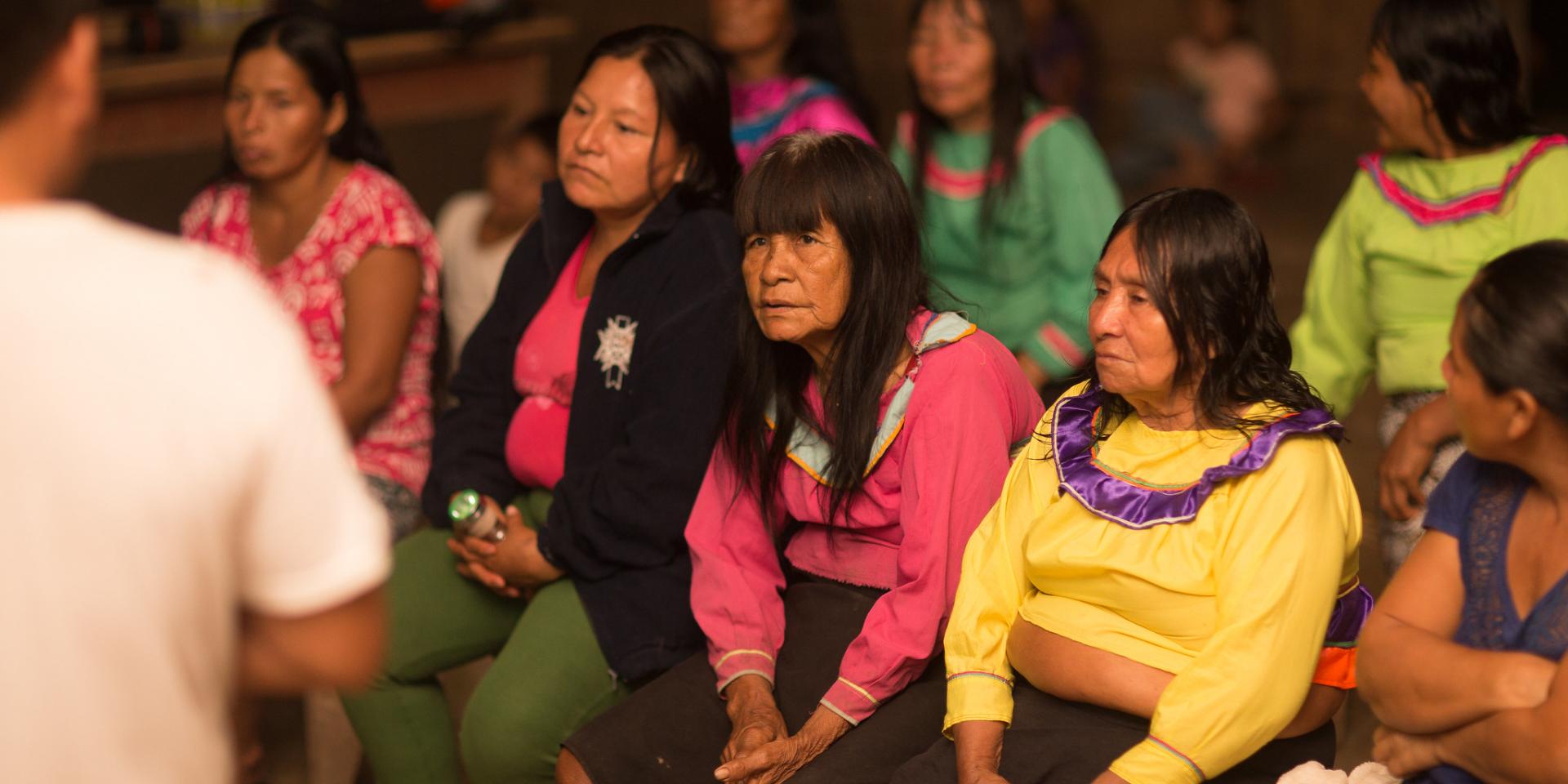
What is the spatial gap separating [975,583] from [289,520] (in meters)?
1.06

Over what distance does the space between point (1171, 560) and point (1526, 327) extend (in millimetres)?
478

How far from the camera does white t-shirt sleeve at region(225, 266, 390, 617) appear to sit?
1.02m

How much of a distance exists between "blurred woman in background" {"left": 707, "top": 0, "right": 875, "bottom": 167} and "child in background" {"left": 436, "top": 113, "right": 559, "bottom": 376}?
1.56 feet

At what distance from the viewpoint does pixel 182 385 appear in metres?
0.99

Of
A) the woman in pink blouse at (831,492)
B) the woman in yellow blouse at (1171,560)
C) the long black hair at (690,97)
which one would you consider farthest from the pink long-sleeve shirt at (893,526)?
the long black hair at (690,97)

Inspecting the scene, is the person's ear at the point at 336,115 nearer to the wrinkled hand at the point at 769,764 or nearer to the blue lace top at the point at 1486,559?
the wrinkled hand at the point at 769,764

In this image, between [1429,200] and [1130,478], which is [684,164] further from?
[1429,200]

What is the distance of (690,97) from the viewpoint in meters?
2.44

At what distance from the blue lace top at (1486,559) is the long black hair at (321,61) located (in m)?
2.20

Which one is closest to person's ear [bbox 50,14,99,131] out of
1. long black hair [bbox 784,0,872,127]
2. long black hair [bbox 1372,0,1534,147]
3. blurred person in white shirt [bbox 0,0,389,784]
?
blurred person in white shirt [bbox 0,0,389,784]

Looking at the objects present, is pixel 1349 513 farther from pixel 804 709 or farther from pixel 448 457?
pixel 448 457

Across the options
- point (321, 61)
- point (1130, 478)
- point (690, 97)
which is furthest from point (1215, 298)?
point (321, 61)

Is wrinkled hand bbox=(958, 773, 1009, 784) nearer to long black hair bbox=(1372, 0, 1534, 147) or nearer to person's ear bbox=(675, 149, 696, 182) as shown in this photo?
person's ear bbox=(675, 149, 696, 182)

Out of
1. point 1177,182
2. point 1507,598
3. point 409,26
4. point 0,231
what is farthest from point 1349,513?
point 1177,182
